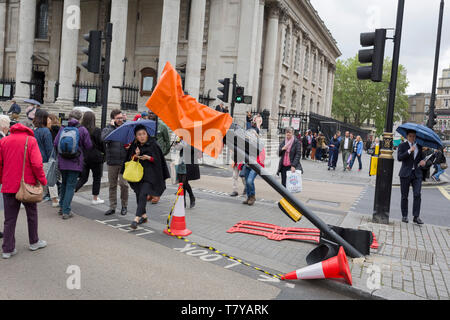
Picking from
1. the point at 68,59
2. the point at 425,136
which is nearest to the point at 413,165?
the point at 425,136

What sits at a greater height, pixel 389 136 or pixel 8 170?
pixel 389 136

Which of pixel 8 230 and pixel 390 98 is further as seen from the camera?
pixel 390 98

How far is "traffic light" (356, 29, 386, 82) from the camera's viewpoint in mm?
7199

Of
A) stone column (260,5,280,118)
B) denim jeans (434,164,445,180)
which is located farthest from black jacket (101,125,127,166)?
stone column (260,5,280,118)

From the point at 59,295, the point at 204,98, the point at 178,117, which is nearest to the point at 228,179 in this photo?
the point at 178,117

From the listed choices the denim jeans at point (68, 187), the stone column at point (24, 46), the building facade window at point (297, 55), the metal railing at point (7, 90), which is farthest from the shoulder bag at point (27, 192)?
the building facade window at point (297, 55)

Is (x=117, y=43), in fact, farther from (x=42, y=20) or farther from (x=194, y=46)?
(x=42, y=20)

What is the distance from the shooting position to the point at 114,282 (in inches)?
166

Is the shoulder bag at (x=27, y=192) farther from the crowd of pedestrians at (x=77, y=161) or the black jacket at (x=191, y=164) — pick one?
the black jacket at (x=191, y=164)

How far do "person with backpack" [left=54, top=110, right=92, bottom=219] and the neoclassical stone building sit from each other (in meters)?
15.4

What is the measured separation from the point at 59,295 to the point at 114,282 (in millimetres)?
573

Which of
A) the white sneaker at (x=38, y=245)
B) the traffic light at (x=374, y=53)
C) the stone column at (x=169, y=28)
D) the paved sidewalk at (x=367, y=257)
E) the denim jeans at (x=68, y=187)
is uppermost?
the stone column at (x=169, y=28)

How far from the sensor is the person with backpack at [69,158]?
21.8ft
